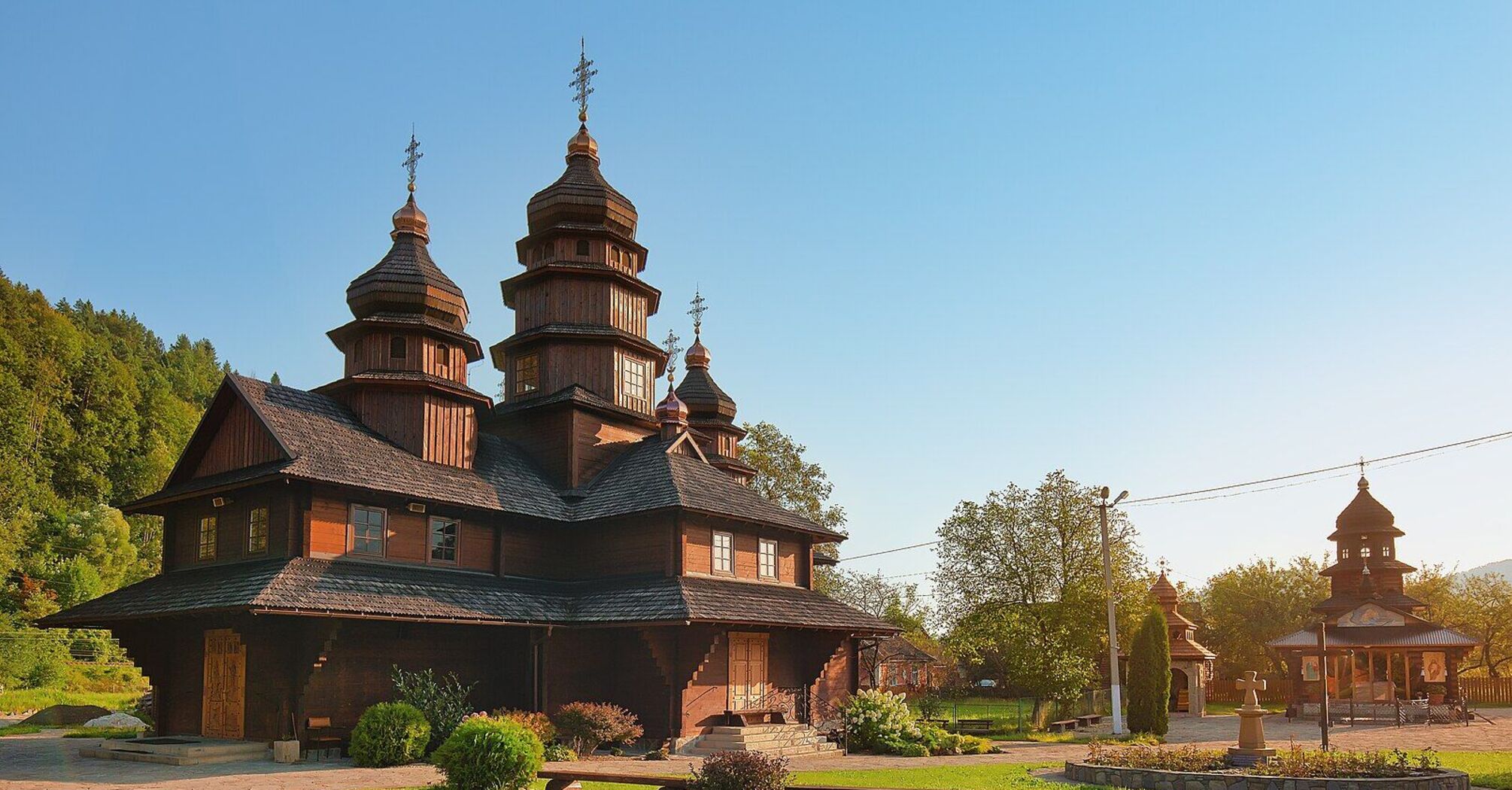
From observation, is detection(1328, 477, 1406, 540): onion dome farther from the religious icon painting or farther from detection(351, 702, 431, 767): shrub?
detection(351, 702, 431, 767): shrub

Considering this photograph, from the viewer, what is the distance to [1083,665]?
3281cm

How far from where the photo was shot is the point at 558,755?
2028cm

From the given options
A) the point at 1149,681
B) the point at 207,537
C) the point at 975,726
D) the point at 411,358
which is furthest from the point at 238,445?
the point at 1149,681

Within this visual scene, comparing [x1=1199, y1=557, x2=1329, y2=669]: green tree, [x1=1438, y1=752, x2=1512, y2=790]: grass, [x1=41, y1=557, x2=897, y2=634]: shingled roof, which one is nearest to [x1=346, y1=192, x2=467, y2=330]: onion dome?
[x1=41, y1=557, x2=897, y2=634]: shingled roof

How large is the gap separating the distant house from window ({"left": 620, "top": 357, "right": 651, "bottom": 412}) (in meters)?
22.6

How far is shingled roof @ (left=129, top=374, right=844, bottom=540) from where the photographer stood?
2194 cm

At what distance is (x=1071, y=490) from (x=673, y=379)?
42.2ft

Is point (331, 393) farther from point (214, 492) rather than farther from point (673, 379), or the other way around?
point (673, 379)

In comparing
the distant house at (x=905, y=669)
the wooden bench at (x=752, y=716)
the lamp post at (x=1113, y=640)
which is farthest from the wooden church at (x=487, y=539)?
the distant house at (x=905, y=669)

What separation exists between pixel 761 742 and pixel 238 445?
40.3 feet

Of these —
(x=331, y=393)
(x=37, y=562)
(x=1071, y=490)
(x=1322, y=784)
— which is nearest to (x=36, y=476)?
(x=37, y=562)

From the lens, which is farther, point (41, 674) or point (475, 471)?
point (41, 674)

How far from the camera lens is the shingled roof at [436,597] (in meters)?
19.7

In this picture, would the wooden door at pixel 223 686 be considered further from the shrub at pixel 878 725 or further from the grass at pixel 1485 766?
the grass at pixel 1485 766
